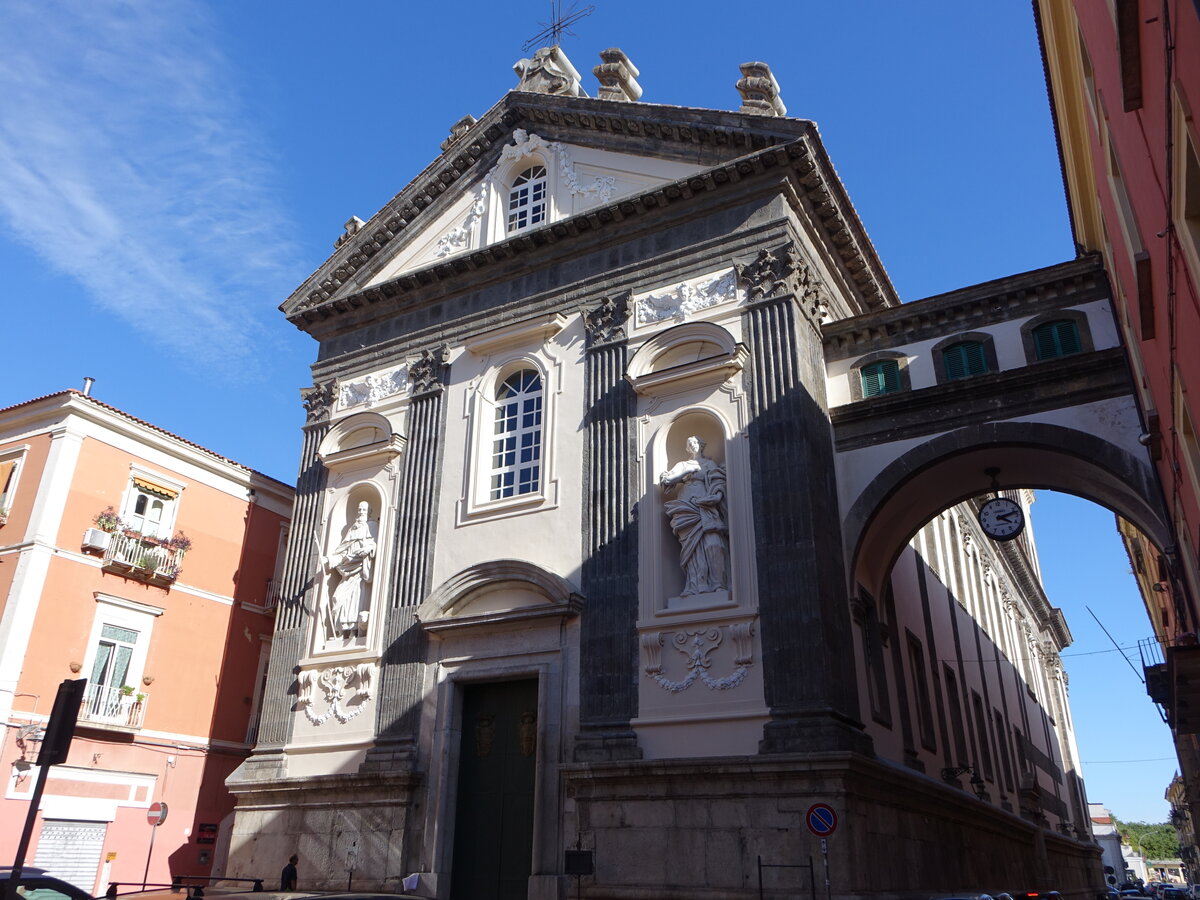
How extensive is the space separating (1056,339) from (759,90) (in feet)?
24.0

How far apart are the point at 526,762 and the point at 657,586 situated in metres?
3.75

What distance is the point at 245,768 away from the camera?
1884 centimetres

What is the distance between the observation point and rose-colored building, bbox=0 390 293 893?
1922 centimetres

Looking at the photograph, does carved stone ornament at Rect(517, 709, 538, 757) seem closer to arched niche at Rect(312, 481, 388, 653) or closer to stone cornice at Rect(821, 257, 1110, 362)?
arched niche at Rect(312, 481, 388, 653)

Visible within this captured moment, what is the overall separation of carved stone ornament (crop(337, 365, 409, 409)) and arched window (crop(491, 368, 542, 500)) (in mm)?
2510

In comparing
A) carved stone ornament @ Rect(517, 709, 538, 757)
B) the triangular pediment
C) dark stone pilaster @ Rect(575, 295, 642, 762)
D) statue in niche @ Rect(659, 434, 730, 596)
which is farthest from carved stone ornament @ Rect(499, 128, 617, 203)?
carved stone ornament @ Rect(517, 709, 538, 757)

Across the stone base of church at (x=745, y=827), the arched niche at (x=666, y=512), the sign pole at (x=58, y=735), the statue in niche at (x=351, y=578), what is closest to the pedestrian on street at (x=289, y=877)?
the statue in niche at (x=351, y=578)

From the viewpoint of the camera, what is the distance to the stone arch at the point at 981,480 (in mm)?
15180

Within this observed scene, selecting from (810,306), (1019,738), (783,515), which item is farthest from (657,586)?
(1019,738)

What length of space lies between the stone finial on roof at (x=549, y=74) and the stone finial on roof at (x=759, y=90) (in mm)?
4455

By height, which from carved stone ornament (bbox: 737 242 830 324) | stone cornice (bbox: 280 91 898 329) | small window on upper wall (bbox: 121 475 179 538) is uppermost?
stone cornice (bbox: 280 91 898 329)

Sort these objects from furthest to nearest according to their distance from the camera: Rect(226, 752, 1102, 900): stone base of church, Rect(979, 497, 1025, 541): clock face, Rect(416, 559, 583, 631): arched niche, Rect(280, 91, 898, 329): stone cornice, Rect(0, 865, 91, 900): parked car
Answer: Rect(280, 91, 898, 329): stone cornice, Rect(979, 497, 1025, 541): clock face, Rect(416, 559, 583, 631): arched niche, Rect(226, 752, 1102, 900): stone base of church, Rect(0, 865, 91, 900): parked car

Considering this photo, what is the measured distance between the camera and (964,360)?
55.4 feet

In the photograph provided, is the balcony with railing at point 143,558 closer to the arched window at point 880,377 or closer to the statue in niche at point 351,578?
the statue in niche at point 351,578
